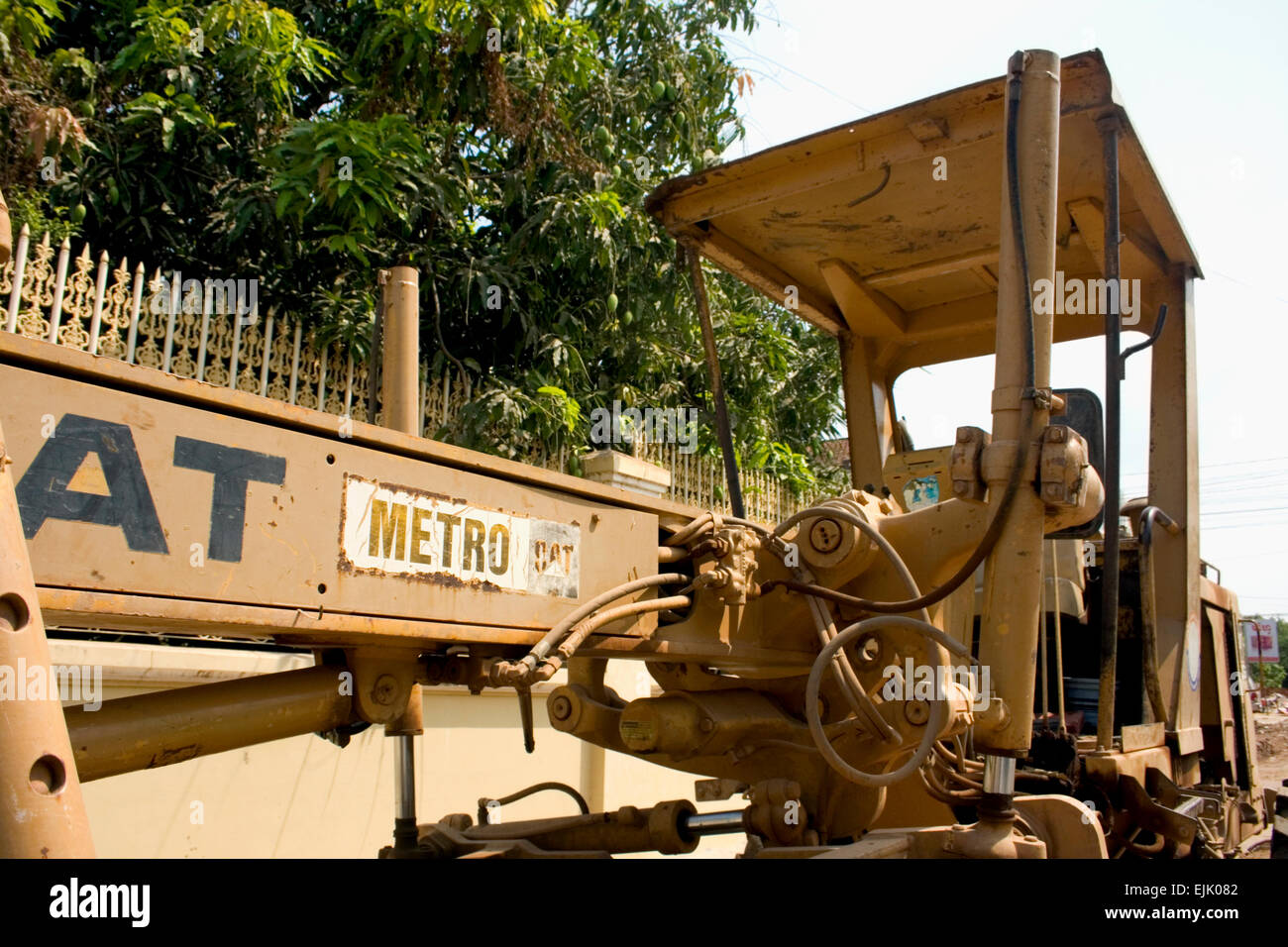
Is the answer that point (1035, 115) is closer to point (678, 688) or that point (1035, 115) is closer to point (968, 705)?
point (968, 705)

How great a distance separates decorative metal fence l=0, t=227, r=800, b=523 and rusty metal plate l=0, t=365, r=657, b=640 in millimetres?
2177

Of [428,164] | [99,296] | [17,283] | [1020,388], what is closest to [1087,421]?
[1020,388]

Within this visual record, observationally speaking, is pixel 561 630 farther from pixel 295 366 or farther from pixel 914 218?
pixel 295 366

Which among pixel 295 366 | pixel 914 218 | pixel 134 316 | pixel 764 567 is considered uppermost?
pixel 914 218

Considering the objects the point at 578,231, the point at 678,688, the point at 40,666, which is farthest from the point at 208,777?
the point at 578,231

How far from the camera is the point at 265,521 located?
6.30ft

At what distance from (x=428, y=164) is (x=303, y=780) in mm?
4441

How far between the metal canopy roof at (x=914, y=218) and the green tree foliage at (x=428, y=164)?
2964 millimetres

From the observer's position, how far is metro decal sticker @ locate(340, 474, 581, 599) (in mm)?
2076

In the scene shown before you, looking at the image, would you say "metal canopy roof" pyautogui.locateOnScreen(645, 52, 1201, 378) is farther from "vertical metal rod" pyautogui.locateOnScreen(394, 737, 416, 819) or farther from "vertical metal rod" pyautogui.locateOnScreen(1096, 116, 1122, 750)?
"vertical metal rod" pyautogui.locateOnScreen(394, 737, 416, 819)

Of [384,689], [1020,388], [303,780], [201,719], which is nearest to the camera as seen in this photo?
[201,719]

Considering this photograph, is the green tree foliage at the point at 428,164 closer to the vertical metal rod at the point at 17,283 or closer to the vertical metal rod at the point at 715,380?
the vertical metal rod at the point at 17,283

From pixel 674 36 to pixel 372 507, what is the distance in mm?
9141

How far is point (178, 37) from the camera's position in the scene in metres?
7.29
